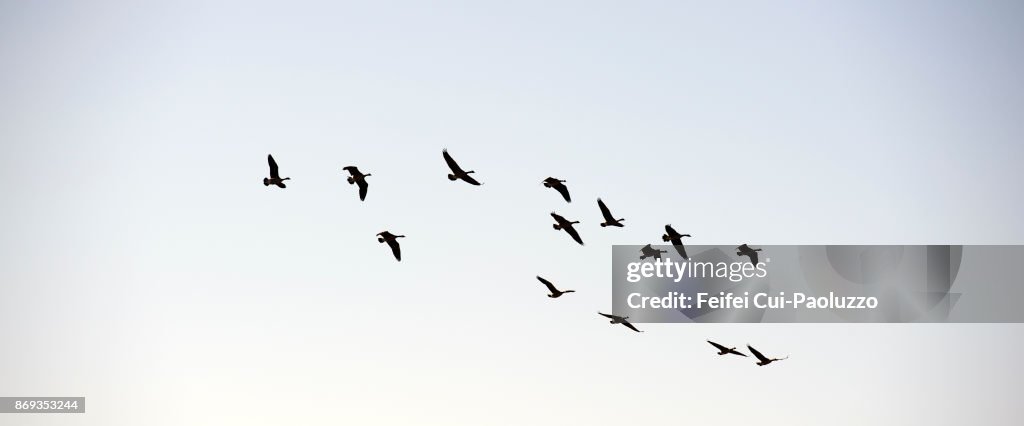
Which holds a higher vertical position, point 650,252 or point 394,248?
point 650,252

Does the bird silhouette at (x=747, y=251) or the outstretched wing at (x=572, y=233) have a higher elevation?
the bird silhouette at (x=747, y=251)

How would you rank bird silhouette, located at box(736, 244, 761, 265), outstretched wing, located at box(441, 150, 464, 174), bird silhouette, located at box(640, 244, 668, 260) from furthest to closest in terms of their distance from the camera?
bird silhouette, located at box(736, 244, 761, 265)
bird silhouette, located at box(640, 244, 668, 260)
outstretched wing, located at box(441, 150, 464, 174)

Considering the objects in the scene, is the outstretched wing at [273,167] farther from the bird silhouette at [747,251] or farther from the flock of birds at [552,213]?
the bird silhouette at [747,251]

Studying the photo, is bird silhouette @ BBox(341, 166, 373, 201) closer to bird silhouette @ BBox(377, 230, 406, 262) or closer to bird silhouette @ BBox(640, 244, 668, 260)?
bird silhouette @ BBox(377, 230, 406, 262)

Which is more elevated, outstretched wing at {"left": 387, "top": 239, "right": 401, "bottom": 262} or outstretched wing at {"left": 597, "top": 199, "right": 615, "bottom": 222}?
outstretched wing at {"left": 597, "top": 199, "right": 615, "bottom": 222}

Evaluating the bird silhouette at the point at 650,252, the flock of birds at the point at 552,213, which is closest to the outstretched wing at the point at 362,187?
the flock of birds at the point at 552,213

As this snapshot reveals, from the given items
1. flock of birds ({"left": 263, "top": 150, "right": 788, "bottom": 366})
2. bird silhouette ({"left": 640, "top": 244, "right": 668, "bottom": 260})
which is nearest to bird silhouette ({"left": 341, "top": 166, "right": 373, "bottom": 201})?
flock of birds ({"left": 263, "top": 150, "right": 788, "bottom": 366})

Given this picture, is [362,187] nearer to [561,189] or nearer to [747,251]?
[561,189]

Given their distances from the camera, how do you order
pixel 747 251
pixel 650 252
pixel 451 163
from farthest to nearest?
pixel 747 251, pixel 650 252, pixel 451 163

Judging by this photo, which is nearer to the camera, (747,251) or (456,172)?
(456,172)

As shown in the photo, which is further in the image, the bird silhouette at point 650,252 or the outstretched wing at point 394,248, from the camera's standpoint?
the bird silhouette at point 650,252

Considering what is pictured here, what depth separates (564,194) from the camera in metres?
53.7

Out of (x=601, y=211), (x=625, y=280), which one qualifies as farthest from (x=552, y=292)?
(x=625, y=280)


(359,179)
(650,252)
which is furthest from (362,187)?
(650,252)
